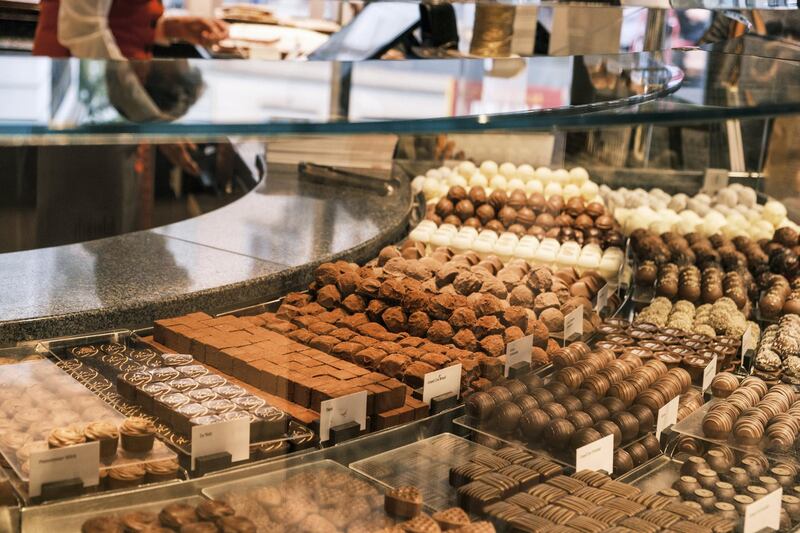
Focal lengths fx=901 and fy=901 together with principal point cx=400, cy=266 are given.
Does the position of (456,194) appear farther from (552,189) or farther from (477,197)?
(552,189)

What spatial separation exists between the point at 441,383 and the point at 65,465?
3.23 ft

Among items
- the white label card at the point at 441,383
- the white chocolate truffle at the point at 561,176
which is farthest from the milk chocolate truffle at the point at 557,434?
the white chocolate truffle at the point at 561,176

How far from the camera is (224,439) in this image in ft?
6.01

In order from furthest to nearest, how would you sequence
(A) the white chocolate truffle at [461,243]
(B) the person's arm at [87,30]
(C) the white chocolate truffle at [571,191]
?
(C) the white chocolate truffle at [571,191] < (A) the white chocolate truffle at [461,243] < (B) the person's arm at [87,30]

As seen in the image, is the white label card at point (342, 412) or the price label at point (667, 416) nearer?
the white label card at point (342, 412)

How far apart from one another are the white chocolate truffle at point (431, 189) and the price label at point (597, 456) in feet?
7.08

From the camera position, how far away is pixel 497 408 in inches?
90.1

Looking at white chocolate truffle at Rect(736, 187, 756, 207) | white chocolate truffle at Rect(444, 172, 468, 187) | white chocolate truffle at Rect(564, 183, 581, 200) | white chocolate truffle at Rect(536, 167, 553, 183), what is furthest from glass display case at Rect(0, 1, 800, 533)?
white chocolate truffle at Rect(736, 187, 756, 207)

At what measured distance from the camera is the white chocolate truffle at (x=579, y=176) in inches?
168

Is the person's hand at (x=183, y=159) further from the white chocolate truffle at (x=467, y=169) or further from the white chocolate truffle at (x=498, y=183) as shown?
the white chocolate truffle at (x=498, y=183)

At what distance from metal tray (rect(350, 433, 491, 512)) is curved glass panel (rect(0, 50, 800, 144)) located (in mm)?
892

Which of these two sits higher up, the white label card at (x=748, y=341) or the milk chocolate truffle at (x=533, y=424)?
the white label card at (x=748, y=341)

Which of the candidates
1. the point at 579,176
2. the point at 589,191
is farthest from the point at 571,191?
the point at 579,176

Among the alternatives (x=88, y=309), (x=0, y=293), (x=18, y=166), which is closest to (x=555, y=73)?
(x=88, y=309)
